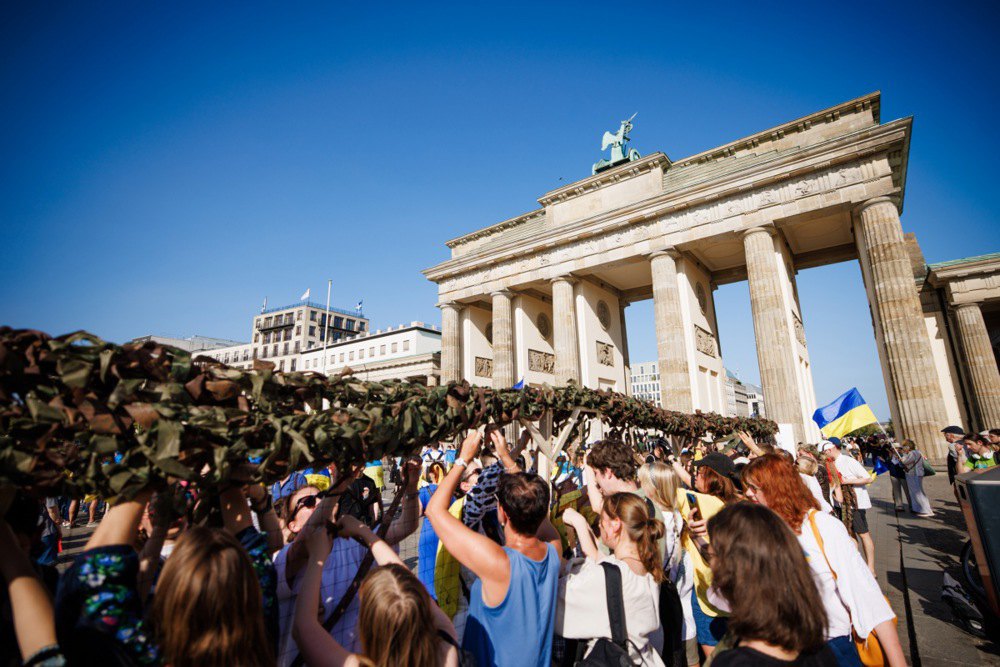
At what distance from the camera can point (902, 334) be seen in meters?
15.2

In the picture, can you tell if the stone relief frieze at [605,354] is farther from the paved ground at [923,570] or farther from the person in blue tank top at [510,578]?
the person in blue tank top at [510,578]

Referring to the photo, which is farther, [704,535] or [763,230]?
[763,230]

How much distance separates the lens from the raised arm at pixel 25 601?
3.88 ft

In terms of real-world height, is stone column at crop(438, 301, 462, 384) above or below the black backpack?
above

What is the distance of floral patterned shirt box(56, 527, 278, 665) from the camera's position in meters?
1.33

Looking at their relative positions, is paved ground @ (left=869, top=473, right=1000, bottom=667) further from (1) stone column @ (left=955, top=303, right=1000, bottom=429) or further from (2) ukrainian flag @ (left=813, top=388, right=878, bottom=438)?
(1) stone column @ (left=955, top=303, right=1000, bottom=429)

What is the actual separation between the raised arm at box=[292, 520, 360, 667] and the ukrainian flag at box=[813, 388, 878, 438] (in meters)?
9.18

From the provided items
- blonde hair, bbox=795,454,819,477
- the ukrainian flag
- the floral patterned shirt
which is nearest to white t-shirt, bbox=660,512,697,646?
the floral patterned shirt

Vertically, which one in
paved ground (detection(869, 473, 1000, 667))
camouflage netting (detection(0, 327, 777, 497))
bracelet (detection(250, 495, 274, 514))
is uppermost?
camouflage netting (detection(0, 327, 777, 497))

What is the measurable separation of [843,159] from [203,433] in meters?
21.6

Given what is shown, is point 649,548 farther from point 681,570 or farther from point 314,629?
point 314,629

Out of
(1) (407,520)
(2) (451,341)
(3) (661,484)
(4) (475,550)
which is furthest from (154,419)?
(2) (451,341)

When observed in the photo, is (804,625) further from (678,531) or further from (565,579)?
(678,531)

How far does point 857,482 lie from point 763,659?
21.5 feet
